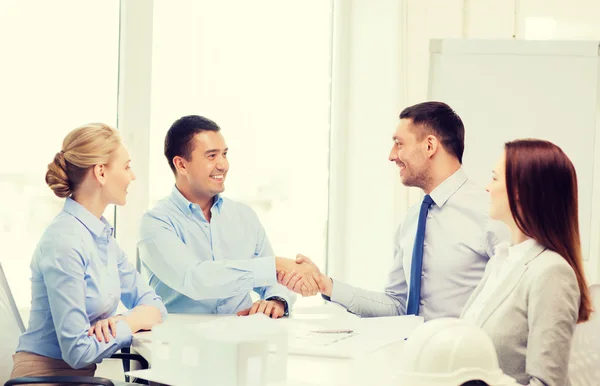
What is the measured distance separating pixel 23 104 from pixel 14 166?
26 cm

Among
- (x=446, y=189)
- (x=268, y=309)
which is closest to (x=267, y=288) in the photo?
(x=268, y=309)

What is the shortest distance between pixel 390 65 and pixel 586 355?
2.48 m

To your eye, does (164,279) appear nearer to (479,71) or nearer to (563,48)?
(479,71)

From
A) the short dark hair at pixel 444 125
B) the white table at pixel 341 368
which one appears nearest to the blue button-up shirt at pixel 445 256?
the short dark hair at pixel 444 125

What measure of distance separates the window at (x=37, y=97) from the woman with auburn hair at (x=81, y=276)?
0.75 m

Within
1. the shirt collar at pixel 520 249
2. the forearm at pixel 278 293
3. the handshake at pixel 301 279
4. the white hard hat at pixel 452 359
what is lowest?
the forearm at pixel 278 293

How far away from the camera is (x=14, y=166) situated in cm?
313

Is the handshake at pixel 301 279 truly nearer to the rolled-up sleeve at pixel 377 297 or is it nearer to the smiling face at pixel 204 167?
the rolled-up sleeve at pixel 377 297

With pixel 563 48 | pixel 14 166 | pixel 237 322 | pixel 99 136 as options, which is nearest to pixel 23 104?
pixel 14 166

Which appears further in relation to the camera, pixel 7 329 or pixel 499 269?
pixel 7 329

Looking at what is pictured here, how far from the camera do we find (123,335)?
2.33 metres

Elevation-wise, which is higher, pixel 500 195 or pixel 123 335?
pixel 500 195

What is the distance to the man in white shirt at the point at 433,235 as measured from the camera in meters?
2.83

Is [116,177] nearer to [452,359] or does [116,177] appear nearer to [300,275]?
[300,275]
